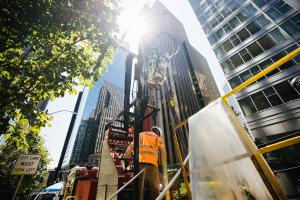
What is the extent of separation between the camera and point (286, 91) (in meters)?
19.5

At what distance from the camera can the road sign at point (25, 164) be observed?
7091mm

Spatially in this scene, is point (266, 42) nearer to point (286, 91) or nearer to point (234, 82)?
point (234, 82)

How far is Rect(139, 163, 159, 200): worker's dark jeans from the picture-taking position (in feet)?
16.3

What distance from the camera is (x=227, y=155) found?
2.09m

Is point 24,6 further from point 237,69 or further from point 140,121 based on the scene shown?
point 237,69

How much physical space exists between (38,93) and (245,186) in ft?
21.6

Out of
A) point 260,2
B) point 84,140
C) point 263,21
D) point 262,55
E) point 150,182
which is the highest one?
point 84,140

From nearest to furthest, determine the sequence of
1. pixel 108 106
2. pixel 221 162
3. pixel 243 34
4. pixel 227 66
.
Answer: pixel 221 162 < pixel 243 34 < pixel 227 66 < pixel 108 106

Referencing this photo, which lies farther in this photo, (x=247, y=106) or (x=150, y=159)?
(x=247, y=106)

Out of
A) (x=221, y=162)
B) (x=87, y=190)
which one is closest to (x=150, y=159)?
(x=87, y=190)

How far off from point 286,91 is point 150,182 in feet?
74.6

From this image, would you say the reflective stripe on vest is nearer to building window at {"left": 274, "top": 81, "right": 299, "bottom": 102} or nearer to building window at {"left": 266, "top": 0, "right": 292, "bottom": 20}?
building window at {"left": 274, "top": 81, "right": 299, "bottom": 102}

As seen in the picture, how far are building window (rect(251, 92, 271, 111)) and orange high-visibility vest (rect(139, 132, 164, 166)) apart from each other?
2150 centimetres

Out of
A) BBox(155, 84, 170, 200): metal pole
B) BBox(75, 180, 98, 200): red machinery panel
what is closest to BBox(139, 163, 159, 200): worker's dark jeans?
BBox(155, 84, 170, 200): metal pole
